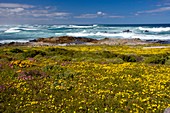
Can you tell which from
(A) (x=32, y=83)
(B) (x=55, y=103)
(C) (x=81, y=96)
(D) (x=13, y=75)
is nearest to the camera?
(B) (x=55, y=103)

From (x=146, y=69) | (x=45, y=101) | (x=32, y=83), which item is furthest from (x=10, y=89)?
(x=146, y=69)

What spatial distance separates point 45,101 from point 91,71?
322 inches

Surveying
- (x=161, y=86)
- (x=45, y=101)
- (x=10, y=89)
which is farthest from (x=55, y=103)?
(x=161, y=86)

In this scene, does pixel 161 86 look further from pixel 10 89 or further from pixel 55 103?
pixel 10 89

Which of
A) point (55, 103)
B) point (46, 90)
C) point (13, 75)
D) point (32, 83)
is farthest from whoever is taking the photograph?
point (13, 75)

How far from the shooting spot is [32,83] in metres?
18.3

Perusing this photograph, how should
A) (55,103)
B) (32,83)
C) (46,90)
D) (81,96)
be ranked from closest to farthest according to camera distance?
1. (55,103)
2. (81,96)
3. (46,90)
4. (32,83)

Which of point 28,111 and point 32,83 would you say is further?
point 32,83

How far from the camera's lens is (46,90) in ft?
54.4

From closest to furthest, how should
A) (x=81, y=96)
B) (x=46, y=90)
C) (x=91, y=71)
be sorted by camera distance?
(x=81, y=96)
(x=46, y=90)
(x=91, y=71)

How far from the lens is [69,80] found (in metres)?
19.1

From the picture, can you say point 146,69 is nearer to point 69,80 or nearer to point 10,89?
point 69,80

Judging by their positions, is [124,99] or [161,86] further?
[161,86]

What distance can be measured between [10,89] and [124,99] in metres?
6.88
